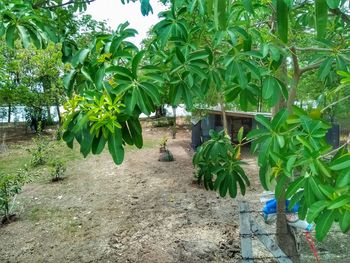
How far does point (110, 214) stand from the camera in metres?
4.88

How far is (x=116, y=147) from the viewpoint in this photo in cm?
132

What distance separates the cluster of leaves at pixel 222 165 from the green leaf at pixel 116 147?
3.04 ft

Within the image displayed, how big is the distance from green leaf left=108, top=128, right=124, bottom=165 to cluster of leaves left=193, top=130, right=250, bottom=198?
928mm

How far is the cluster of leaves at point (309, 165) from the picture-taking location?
101 centimetres

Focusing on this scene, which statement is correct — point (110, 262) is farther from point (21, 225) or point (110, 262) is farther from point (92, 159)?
point (92, 159)

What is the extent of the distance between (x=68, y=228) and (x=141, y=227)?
0.97m

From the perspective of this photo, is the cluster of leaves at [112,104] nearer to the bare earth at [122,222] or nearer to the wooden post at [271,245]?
the wooden post at [271,245]

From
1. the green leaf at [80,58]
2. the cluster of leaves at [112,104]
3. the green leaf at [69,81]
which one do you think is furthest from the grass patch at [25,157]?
the cluster of leaves at [112,104]

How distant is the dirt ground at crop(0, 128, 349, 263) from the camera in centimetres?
372

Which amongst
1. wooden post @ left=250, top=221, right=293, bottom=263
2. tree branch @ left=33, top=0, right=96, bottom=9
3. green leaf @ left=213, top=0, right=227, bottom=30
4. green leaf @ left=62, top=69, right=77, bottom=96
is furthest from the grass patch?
green leaf @ left=213, top=0, right=227, bottom=30

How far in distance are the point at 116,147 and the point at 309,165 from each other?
72 centimetres

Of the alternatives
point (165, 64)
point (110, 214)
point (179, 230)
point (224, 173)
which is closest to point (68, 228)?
point (110, 214)

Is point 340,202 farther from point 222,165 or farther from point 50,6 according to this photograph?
point 50,6

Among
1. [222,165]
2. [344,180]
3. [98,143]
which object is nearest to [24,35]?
[98,143]
